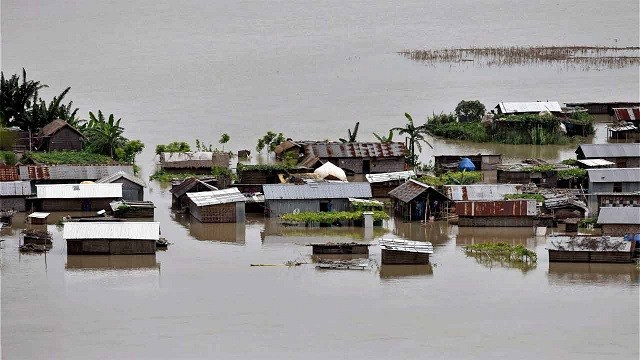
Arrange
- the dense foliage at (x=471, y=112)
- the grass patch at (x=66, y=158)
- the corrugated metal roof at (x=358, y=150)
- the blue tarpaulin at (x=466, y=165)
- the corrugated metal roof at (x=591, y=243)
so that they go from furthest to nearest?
the dense foliage at (x=471, y=112)
the corrugated metal roof at (x=358, y=150)
the blue tarpaulin at (x=466, y=165)
the grass patch at (x=66, y=158)
the corrugated metal roof at (x=591, y=243)

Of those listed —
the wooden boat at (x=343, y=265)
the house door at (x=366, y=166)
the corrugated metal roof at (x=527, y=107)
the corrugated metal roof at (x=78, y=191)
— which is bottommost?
Result: the wooden boat at (x=343, y=265)

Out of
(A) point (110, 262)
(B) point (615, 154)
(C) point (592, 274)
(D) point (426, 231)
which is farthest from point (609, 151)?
(A) point (110, 262)

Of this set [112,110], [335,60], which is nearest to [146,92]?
[112,110]

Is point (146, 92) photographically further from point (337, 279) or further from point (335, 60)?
point (337, 279)

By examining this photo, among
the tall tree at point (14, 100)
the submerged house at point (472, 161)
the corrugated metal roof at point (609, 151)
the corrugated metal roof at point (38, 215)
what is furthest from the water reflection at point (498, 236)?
the tall tree at point (14, 100)

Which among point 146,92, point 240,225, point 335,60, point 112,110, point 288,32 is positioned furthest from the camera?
point 288,32

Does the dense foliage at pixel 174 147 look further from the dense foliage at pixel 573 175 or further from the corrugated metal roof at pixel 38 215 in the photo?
the dense foliage at pixel 573 175

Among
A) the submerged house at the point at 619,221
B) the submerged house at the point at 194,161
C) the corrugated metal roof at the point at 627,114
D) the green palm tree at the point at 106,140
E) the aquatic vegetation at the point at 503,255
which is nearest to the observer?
the aquatic vegetation at the point at 503,255

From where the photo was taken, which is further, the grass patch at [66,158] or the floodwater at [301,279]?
the grass patch at [66,158]
